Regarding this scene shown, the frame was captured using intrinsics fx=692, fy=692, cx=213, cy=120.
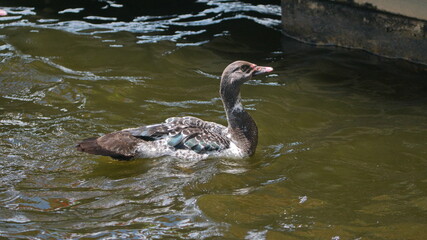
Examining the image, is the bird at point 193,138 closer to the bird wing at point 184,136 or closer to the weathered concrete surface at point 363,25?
the bird wing at point 184,136

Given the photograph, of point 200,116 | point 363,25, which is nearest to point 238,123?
point 200,116

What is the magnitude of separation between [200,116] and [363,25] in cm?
401

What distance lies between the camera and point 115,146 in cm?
746

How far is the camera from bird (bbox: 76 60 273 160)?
7527 millimetres

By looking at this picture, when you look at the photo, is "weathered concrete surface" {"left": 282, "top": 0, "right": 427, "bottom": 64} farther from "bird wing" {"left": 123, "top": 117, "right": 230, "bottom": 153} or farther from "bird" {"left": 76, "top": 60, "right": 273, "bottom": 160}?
"bird wing" {"left": 123, "top": 117, "right": 230, "bottom": 153}

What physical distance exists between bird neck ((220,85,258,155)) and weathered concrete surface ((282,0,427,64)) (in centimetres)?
424

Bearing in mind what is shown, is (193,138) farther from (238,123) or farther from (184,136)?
(238,123)

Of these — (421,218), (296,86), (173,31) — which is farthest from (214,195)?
(173,31)

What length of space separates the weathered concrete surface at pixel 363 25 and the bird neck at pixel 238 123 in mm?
4239

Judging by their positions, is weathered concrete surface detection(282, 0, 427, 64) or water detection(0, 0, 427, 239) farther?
weathered concrete surface detection(282, 0, 427, 64)

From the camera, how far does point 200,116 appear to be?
911cm

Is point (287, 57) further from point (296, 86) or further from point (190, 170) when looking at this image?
point (190, 170)

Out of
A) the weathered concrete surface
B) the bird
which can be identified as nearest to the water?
the bird

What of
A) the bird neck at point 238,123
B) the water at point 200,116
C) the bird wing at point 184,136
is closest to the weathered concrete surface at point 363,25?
the water at point 200,116
